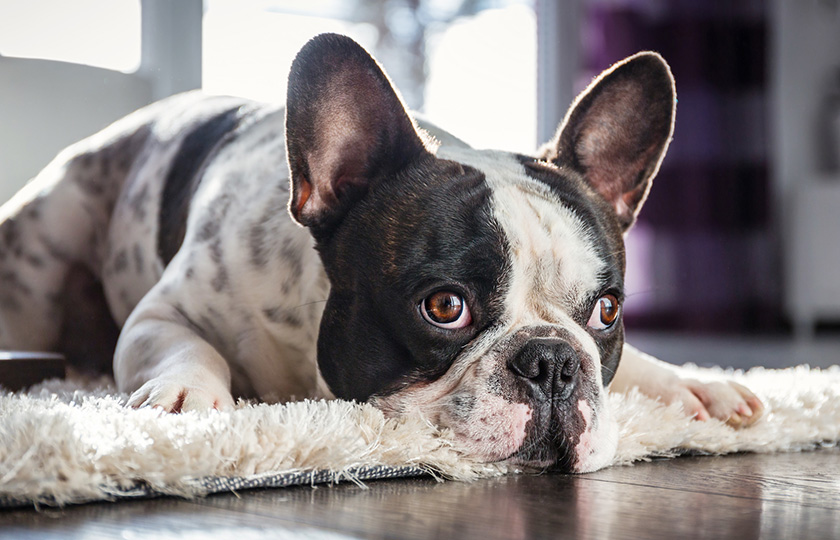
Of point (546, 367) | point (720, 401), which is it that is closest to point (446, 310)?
point (546, 367)

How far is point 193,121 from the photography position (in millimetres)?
2170

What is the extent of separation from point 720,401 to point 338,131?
2.46 feet

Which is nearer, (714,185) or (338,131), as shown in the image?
(338,131)

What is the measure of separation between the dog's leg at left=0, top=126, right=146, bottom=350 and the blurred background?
2.64m

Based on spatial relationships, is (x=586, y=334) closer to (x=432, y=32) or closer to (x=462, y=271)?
(x=462, y=271)

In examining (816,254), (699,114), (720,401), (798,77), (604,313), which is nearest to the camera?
(604,313)

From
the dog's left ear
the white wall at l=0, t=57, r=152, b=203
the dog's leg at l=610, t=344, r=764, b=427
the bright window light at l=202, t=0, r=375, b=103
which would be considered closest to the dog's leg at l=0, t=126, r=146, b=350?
the dog's left ear

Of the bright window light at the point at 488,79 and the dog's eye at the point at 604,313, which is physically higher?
the bright window light at the point at 488,79

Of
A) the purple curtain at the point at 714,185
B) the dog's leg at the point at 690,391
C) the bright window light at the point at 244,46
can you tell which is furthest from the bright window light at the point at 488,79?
the dog's leg at the point at 690,391

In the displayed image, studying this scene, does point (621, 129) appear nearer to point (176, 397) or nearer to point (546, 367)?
point (546, 367)

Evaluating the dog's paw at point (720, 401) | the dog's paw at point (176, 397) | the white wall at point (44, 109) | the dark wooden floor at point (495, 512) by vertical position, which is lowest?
the dark wooden floor at point (495, 512)

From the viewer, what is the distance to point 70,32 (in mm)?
3664

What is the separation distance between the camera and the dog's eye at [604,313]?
4.50 feet

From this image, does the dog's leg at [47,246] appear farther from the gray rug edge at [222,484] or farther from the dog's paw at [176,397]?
the gray rug edge at [222,484]
